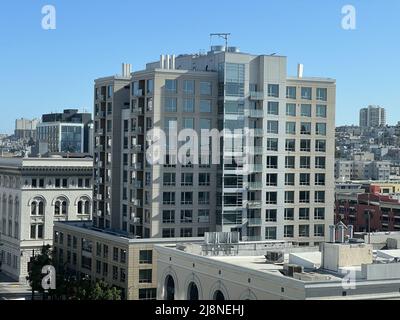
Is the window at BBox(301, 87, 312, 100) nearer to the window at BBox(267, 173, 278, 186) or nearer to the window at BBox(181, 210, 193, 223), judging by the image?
the window at BBox(267, 173, 278, 186)

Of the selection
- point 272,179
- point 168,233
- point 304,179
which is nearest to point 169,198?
point 168,233

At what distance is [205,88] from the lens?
1138 inches

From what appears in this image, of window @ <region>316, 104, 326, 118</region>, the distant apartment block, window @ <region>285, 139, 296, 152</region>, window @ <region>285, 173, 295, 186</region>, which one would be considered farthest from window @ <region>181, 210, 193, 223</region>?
the distant apartment block

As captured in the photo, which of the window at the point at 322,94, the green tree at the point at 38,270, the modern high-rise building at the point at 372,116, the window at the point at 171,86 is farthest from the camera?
the modern high-rise building at the point at 372,116

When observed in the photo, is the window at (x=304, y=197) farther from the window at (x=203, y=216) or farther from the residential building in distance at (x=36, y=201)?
the residential building in distance at (x=36, y=201)

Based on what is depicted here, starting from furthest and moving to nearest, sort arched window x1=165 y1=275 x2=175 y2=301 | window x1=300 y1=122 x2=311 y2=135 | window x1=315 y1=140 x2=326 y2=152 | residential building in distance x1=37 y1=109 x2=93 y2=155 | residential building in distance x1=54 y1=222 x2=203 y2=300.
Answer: residential building in distance x1=37 y1=109 x2=93 y2=155
window x1=315 y1=140 x2=326 y2=152
window x1=300 y1=122 x2=311 y2=135
residential building in distance x1=54 y1=222 x2=203 y2=300
arched window x1=165 y1=275 x2=175 y2=301

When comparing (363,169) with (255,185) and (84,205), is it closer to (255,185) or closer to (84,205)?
(84,205)

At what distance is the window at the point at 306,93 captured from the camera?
3052 cm

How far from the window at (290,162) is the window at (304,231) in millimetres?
2646

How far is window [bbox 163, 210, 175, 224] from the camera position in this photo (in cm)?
2853

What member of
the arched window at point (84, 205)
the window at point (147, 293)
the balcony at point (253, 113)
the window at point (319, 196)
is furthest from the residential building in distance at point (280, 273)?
the arched window at point (84, 205)

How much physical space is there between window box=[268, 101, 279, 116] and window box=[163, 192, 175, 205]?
532 cm

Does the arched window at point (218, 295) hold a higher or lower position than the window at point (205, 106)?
lower

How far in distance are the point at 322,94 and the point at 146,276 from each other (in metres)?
11.0
